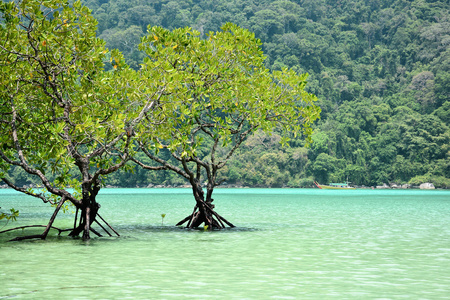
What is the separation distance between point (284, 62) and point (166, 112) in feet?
420

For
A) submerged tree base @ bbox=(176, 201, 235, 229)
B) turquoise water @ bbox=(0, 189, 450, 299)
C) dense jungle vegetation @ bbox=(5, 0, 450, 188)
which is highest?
dense jungle vegetation @ bbox=(5, 0, 450, 188)

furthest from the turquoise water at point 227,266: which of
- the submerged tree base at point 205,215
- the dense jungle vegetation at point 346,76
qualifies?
the dense jungle vegetation at point 346,76

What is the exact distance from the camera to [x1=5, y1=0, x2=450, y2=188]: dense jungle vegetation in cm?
11088

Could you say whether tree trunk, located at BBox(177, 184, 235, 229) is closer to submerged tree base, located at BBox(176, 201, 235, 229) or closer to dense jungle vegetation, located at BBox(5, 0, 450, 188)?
submerged tree base, located at BBox(176, 201, 235, 229)

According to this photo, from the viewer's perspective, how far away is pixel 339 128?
117250 mm

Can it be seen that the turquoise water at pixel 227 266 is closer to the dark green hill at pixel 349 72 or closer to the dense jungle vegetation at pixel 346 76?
the dark green hill at pixel 349 72

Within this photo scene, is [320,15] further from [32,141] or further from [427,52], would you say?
[32,141]

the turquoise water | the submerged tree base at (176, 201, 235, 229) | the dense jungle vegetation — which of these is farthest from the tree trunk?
the dense jungle vegetation

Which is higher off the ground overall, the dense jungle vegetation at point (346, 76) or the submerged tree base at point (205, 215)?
the dense jungle vegetation at point (346, 76)

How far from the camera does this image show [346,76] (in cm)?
14312

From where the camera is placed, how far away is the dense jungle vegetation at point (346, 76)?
111m

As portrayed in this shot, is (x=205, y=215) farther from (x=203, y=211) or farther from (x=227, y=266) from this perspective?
(x=227, y=266)

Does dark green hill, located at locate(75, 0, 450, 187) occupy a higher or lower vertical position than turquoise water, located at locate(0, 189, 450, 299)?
higher

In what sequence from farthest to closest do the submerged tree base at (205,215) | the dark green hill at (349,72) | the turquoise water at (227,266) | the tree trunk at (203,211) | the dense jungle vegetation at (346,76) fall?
the dark green hill at (349,72) → the dense jungle vegetation at (346,76) → the submerged tree base at (205,215) → the tree trunk at (203,211) → the turquoise water at (227,266)
